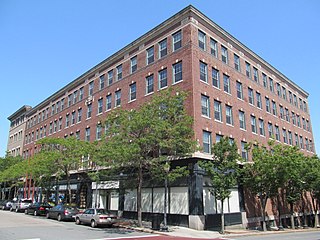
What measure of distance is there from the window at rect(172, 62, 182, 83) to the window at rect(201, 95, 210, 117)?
2.79 m

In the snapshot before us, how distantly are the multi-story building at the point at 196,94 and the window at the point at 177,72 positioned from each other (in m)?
0.09

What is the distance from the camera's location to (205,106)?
26.0 metres

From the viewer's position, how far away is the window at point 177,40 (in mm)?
27541

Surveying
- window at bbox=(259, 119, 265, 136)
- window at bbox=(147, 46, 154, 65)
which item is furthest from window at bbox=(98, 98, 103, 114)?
window at bbox=(259, 119, 265, 136)

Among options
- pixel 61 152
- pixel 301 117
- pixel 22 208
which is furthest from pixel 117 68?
pixel 301 117

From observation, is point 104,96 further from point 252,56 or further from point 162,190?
point 252,56

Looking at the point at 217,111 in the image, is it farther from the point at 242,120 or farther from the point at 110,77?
the point at 110,77

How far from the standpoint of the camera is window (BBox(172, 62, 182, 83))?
2661 cm

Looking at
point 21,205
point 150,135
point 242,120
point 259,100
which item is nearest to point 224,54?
point 242,120

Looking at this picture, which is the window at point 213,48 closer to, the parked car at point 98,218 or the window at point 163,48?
the window at point 163,48

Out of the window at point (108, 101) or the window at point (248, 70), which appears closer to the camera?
the window at point (248, 70)

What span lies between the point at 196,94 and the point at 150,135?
21.3 ft

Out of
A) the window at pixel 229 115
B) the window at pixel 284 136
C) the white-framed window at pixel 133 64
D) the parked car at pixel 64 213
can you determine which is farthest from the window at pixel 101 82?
the window at pixel 284 136

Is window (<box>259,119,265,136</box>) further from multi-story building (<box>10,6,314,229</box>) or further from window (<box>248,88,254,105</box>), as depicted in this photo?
window (<box>248,88,254,105</box>)
